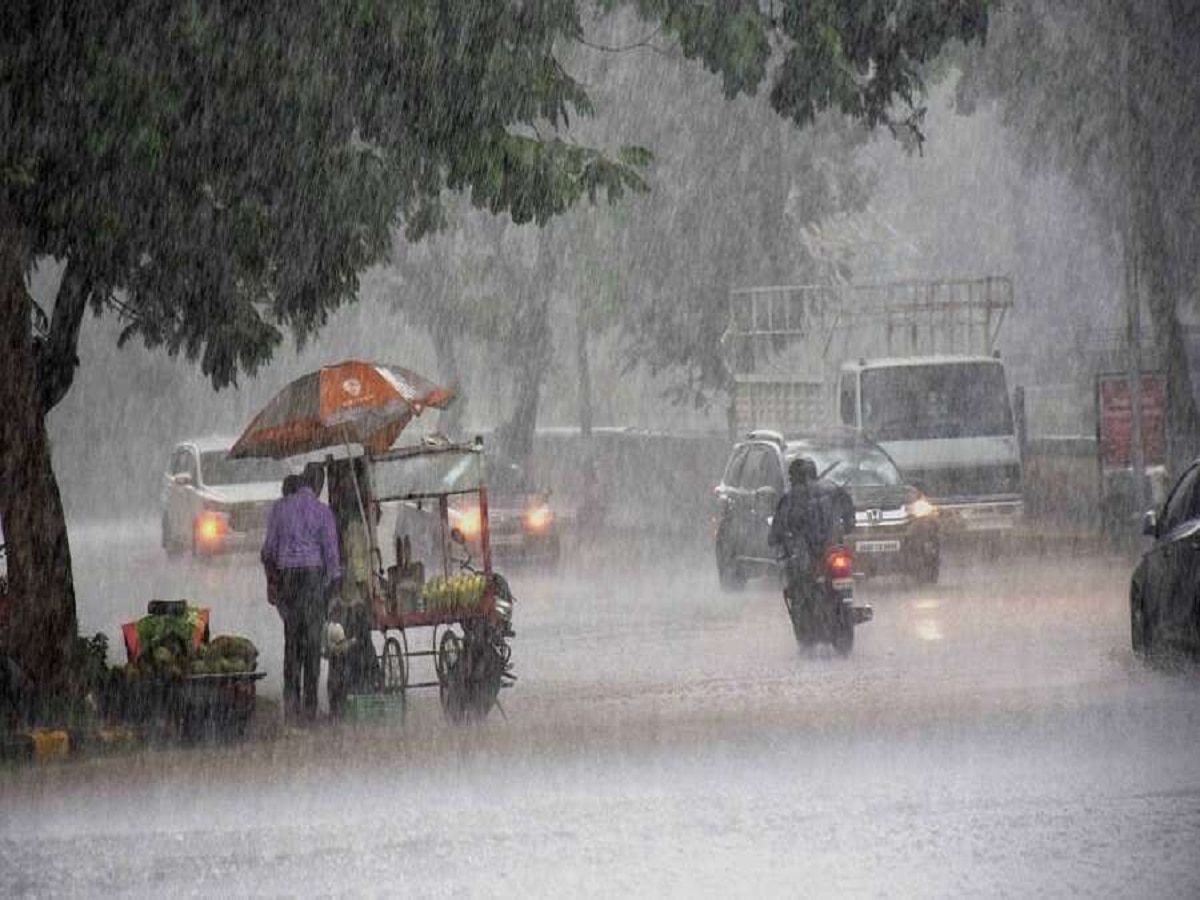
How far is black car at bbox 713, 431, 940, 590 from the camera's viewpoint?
27.8m

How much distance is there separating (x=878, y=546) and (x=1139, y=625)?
27.0 feet

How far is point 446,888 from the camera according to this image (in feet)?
33.8

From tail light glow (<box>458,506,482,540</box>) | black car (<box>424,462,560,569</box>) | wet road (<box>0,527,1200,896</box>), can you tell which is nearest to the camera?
wet road (<box>0,527,1200,896</box>)

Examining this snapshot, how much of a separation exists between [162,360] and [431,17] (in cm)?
4712

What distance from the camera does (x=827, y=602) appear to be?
2111 centimetres

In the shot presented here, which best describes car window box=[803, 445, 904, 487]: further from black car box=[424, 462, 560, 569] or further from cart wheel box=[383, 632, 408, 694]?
cart wheel box=[383, 632, 408, 694]

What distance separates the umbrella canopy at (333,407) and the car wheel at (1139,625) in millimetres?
5367

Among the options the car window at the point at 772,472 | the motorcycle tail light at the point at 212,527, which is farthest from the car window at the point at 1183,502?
the motorcycle tail light at the point at 212,527

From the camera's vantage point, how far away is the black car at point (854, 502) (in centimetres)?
2778

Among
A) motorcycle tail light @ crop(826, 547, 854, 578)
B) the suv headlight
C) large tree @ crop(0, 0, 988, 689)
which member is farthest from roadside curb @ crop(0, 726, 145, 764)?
the suv headlight

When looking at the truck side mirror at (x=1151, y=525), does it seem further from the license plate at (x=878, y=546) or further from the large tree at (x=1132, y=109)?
the large tree at (x=1132, y=109)

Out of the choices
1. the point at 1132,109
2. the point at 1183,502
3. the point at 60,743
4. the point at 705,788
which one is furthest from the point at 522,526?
the point at 705,788

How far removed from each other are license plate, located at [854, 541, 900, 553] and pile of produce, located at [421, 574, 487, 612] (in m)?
10.9

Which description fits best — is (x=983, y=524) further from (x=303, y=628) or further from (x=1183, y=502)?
(x=303, y=628)
